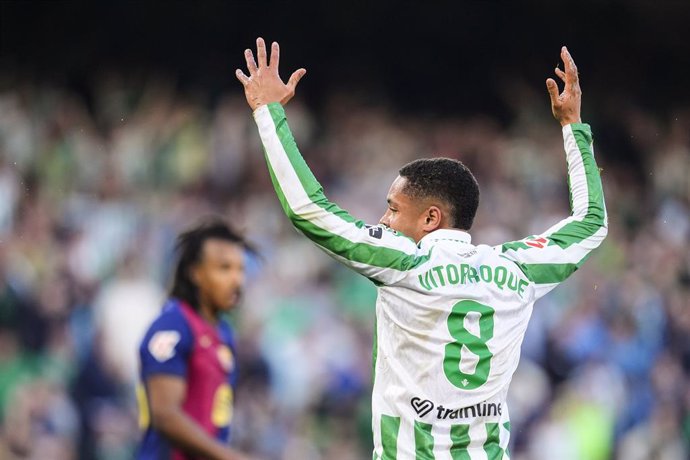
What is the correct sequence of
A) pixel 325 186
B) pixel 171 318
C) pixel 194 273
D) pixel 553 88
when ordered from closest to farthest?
pixel 553 88 < pixel 171 318 < pixel 194 273 < pixel 325 186

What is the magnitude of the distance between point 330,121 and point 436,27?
1.76m

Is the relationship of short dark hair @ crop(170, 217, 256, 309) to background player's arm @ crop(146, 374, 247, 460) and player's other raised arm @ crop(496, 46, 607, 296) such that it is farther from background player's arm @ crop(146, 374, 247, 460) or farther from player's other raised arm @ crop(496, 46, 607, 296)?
player's other raised arm @ crop(496, 46, 607, 296)

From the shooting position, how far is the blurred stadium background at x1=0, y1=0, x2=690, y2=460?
9.37 metres

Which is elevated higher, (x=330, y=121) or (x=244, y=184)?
(x=330, y=121)

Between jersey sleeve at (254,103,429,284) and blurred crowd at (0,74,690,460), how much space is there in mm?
5680

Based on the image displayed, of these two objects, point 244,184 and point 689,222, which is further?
point 689,222

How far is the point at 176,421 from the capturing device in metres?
4.97

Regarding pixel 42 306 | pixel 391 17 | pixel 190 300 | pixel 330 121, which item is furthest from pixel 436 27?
pixel 190 300

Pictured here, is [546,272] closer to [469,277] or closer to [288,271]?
[469,277]

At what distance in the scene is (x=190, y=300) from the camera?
18.4ft

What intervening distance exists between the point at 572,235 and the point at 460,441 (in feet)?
2.92

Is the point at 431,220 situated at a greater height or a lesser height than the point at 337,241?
greater

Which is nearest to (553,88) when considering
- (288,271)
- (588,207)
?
(588,207)

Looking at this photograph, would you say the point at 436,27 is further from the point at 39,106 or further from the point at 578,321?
the point at 39,106
